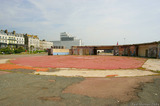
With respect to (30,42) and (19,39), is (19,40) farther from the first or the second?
(30,42)

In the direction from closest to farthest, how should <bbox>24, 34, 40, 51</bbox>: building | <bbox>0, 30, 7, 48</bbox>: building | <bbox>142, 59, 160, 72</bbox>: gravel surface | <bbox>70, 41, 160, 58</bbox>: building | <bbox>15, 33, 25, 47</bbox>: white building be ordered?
<bbox>142, 59, 160, 72</bbox>: gravel surface
<bbox>70, 41, 160, 58</bbox>: building
<bbox>0, 30, 7, 48</bbox>: building
<bbox>15, 33, 25, 47</bbox>: white building
<bbox>24, 34, 40, 51</bbox>: building

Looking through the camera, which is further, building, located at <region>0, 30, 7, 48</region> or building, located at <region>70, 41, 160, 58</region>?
building, located at <region>0, 30, 7, 48</region>

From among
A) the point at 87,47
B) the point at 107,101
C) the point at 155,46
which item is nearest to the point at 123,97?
the point at 107,101

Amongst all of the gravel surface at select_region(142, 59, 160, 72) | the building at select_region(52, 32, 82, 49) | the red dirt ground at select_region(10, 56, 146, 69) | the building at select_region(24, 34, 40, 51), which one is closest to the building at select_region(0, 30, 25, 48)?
the building at select_region(24, 34, 40, 51)

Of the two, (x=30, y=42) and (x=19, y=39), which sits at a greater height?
(x=19, y=39)

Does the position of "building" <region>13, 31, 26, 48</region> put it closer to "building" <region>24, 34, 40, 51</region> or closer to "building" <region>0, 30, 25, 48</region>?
"building" <region>0, 30, 25, 48</region>

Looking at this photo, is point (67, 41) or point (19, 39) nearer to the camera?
point (19, 39)

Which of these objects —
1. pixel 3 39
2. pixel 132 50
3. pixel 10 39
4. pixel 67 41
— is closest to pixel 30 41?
pixel 10 39

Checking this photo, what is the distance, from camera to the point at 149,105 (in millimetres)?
4141

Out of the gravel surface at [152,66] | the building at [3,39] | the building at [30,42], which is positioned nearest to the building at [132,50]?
the gravel surface at [152,66]

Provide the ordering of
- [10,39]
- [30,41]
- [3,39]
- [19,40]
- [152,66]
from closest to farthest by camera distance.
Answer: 1. [152,66]
2. [3,39]
3. [10,39]
4. [19,40]
5. [30,41]

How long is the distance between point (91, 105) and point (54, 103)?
5.38ft

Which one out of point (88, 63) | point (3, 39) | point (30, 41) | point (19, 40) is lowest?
point (88, 63)

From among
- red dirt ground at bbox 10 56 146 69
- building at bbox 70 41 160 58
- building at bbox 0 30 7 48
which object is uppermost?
building at bbox 0 30 7 48
